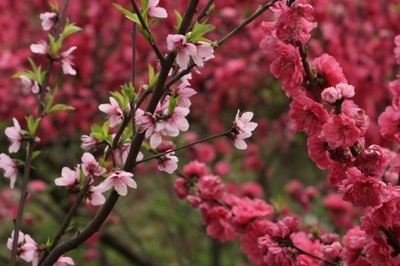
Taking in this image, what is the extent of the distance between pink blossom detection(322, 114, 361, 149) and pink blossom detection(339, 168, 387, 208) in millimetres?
96

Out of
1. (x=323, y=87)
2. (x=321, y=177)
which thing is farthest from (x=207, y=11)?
(x=321, y=177)

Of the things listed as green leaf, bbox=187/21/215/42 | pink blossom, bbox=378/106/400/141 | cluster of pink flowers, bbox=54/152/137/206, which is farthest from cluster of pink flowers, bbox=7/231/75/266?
pink blossom, bbox=378/106/400/141

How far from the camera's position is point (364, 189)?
5.36ft

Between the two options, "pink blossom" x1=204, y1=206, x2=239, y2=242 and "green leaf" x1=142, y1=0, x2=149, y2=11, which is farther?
"pink blossom" x1=204, y1=206, x2=239, y2=242

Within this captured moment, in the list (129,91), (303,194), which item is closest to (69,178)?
(129,91)

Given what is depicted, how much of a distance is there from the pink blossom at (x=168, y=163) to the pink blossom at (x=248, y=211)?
1.77 ft

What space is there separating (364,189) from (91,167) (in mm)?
739

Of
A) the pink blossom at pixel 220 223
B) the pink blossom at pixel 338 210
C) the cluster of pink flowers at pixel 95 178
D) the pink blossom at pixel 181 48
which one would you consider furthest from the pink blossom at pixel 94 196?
the pink blossom at pixel 338 210

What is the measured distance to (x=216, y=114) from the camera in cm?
547

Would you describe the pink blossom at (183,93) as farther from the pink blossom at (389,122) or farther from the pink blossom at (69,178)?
the pink blossom at (389,122)

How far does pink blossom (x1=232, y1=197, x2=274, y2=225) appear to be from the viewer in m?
2.20

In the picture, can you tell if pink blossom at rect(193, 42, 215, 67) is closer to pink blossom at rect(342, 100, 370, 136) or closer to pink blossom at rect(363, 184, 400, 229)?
pink blossom at rect(342, 100, 370, 136)

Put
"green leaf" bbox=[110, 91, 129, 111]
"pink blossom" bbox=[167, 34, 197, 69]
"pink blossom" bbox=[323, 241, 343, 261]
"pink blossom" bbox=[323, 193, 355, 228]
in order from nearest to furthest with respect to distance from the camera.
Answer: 1. "pink blossom" bbox=[167, 34, 197, 69]
2. "green leaf" bbox=[110, 91, 129, 111]
3. "pink blossom" bbox=[323, 241, 343, 261]
4. "pink blossom" bbox=[323, 193, 355, 228]

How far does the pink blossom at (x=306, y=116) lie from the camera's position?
168 centimetres
